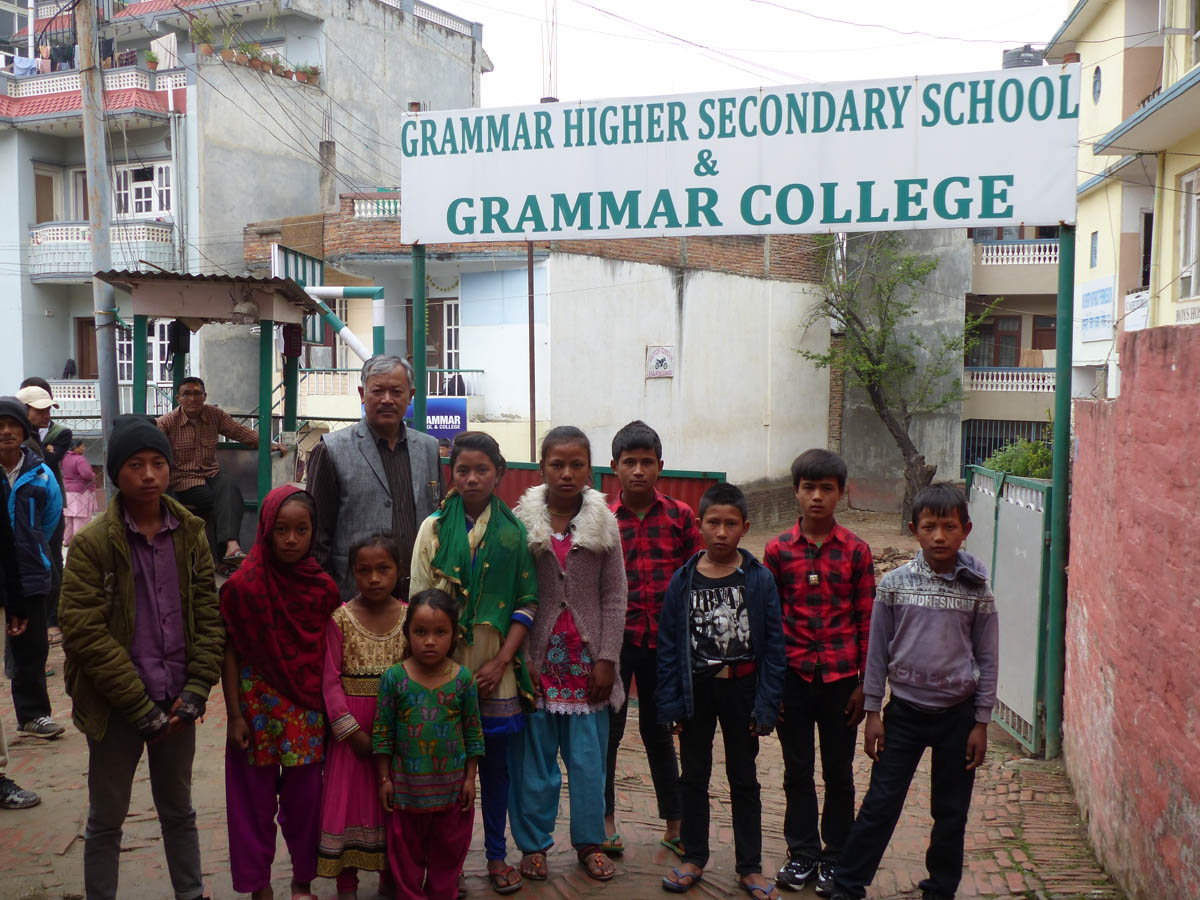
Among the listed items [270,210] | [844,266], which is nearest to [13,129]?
[270,210]

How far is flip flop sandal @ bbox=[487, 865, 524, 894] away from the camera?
3.73 meters

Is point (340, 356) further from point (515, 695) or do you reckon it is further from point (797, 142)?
point (515, 695)

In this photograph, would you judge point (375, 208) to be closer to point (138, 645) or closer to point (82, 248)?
point (82, 248)

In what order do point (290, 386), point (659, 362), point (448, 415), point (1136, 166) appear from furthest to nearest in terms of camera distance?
point (659, 362)
point (448, 415)
point (1136, 166)
point (290, 386)

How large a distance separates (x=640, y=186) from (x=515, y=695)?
125 inches

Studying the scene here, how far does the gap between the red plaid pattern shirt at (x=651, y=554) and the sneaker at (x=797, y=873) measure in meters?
0.94

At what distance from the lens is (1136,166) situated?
49.0ft

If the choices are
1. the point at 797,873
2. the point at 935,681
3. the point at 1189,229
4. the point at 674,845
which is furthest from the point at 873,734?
the point at 1189,229

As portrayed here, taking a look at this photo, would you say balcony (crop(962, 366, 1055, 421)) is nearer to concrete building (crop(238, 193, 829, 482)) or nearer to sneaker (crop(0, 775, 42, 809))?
concrete building (crop(238, 193, 829, 482))

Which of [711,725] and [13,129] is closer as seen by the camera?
[711,725]

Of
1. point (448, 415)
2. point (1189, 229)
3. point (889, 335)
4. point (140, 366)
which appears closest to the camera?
point (140, 366)

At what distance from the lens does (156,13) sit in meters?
23.0

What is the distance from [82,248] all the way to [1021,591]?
21.0 m

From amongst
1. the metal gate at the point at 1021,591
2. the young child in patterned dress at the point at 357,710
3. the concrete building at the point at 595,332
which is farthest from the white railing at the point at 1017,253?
the young child in patterned dress at the point at 357,710
